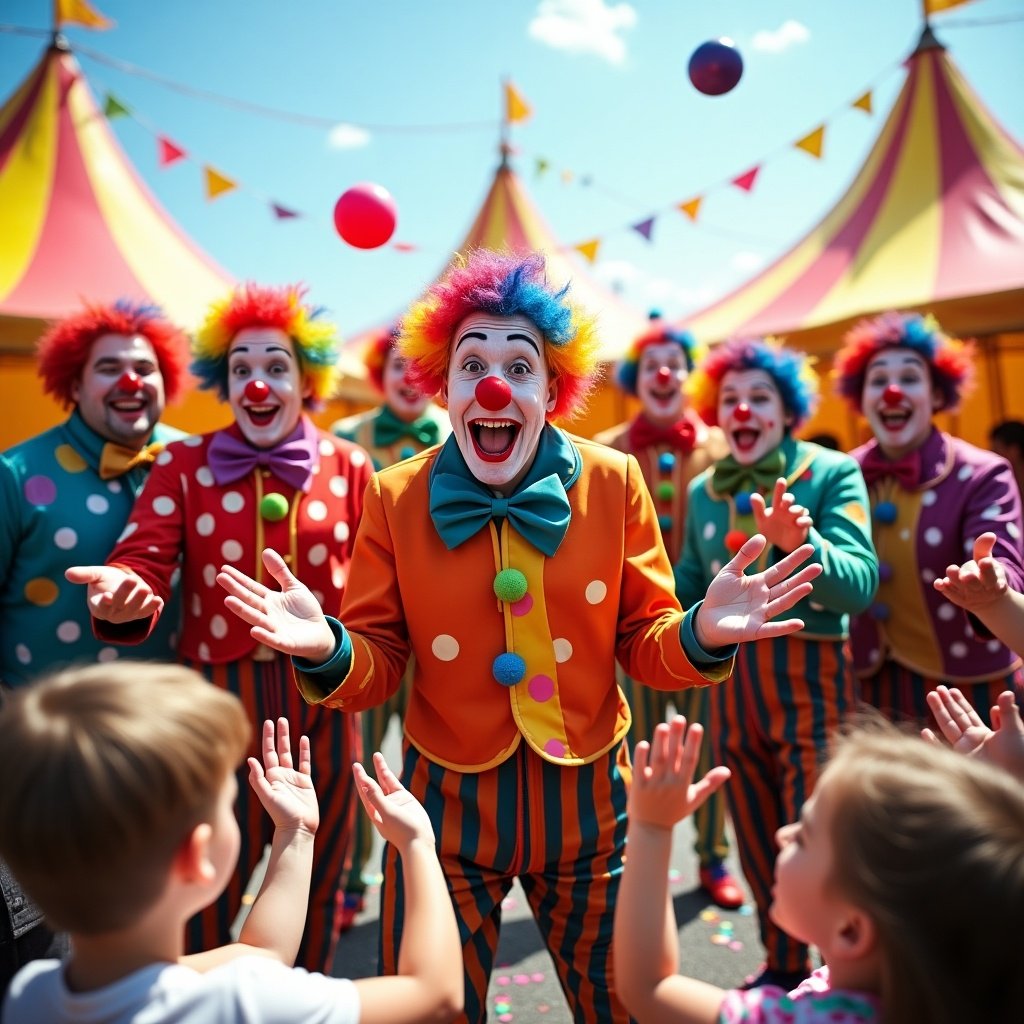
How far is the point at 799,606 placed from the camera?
2754mm

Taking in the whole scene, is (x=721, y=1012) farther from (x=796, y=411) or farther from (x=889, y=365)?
(x=889, y=365)

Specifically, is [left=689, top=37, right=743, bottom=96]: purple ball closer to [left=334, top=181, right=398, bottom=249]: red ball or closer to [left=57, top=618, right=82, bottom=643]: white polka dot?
[left=334, top=181, right=398, bottom=249]: red ball

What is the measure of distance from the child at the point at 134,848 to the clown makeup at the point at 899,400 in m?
2.46

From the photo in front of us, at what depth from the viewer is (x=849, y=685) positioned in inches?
110

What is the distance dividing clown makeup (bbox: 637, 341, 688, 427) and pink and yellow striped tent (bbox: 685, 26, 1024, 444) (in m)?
3.67

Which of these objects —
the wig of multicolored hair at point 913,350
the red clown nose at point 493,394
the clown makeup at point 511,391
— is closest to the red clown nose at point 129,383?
the clown makeup at point 511,391

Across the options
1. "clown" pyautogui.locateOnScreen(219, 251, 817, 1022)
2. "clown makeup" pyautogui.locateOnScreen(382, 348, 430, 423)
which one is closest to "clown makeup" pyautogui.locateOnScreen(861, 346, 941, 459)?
"clown" pyautogui.locateOnScreen(219, 251, 817, 1022)

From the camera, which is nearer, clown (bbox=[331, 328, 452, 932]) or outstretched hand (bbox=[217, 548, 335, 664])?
outstretched hand (bbox=[217, 548, 335, 664])

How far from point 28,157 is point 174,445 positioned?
6059 millimetres

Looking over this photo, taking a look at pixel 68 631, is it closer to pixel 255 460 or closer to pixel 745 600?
pixel 255 460

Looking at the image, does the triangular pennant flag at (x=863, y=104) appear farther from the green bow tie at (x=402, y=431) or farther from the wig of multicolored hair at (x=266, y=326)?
the wig of multicolored hair at (x=266, y=326)

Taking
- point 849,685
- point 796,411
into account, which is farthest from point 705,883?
point 796,411

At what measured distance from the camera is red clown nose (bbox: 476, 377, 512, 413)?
1.91 meters

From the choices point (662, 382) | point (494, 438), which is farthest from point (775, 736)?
point (662, 382)
